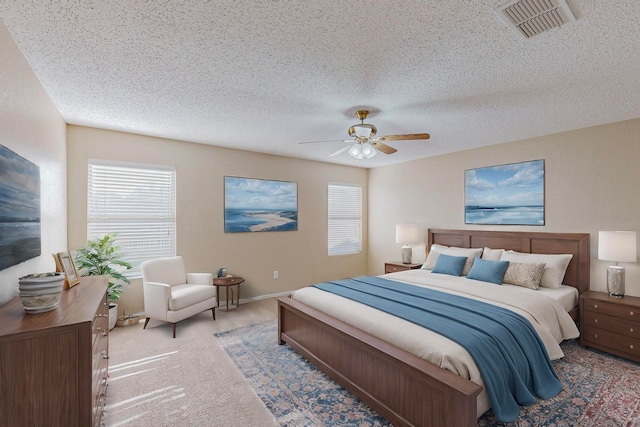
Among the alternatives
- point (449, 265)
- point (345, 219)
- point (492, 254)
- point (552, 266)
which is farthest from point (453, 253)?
→ point (345, 219)

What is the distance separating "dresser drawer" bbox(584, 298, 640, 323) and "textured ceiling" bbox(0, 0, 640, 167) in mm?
1999

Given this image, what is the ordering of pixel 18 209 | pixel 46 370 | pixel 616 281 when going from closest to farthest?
1. pixel 46 370
2. pixel 18 209
3. pixel 616 281

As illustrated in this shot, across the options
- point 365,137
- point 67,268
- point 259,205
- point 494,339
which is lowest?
point 494,339

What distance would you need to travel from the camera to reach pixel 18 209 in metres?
1.90

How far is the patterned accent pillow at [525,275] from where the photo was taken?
11.5 ft

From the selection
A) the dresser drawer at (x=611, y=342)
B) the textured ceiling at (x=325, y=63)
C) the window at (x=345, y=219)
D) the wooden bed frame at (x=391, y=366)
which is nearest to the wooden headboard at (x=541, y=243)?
the wooden bed frame at (x=391, y=366)

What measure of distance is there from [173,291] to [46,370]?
8.05 feet

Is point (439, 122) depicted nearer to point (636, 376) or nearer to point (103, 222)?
point (636, 376)

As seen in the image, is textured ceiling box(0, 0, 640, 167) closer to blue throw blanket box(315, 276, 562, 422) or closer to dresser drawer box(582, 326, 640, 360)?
blue throw blanket box(315, 276, 562, 422)

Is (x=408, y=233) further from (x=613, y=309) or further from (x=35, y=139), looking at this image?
(x=35, y=139)

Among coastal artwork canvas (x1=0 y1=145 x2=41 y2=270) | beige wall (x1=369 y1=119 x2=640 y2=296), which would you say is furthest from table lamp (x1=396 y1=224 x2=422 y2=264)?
coastal artwork canvas (x1=0 y1=145 x2=41 y2=270)

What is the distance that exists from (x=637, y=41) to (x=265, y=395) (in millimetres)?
3563

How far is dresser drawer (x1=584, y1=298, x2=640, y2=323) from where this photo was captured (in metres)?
2.97

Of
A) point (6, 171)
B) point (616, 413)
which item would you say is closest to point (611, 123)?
point (616, 413)
